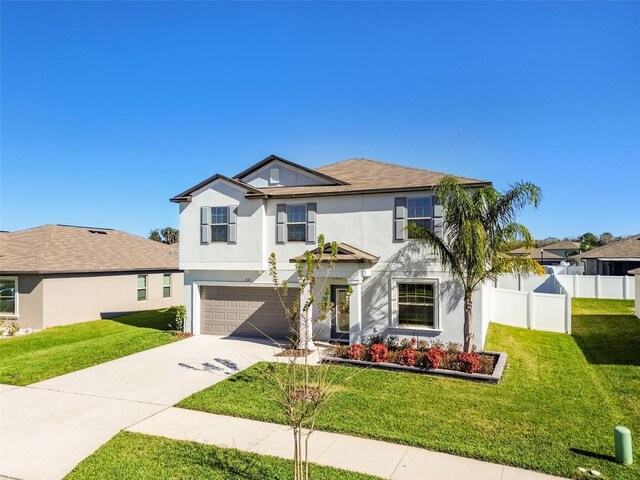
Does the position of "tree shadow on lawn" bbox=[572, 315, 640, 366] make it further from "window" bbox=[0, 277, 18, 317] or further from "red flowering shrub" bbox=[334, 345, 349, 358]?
"window" bbox=[0, 277, 18, 317]

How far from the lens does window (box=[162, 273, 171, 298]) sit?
25.6 m

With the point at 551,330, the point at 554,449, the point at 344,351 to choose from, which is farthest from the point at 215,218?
the point at 551,330

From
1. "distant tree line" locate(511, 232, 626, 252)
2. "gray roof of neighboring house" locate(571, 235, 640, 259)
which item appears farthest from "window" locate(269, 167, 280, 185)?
"gray roof of neighboring house" locate(571, 235, 640, 259)

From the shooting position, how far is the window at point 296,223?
50.6 ft

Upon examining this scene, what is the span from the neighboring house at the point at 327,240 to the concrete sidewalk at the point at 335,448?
5794 mm

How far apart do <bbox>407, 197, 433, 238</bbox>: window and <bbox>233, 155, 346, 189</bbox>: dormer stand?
11.7 ft

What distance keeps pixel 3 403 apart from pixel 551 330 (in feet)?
60.7

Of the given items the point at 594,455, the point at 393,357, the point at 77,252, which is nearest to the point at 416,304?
the point at 393,357

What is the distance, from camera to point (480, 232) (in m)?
11.3

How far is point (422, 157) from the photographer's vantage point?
66.0 ft

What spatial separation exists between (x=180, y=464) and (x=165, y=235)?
82.8m

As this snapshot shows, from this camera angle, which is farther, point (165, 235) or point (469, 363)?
point (165, 235)

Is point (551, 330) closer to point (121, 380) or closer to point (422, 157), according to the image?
point (422, 157)

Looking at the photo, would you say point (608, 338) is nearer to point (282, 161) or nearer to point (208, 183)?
point (282, 161)
